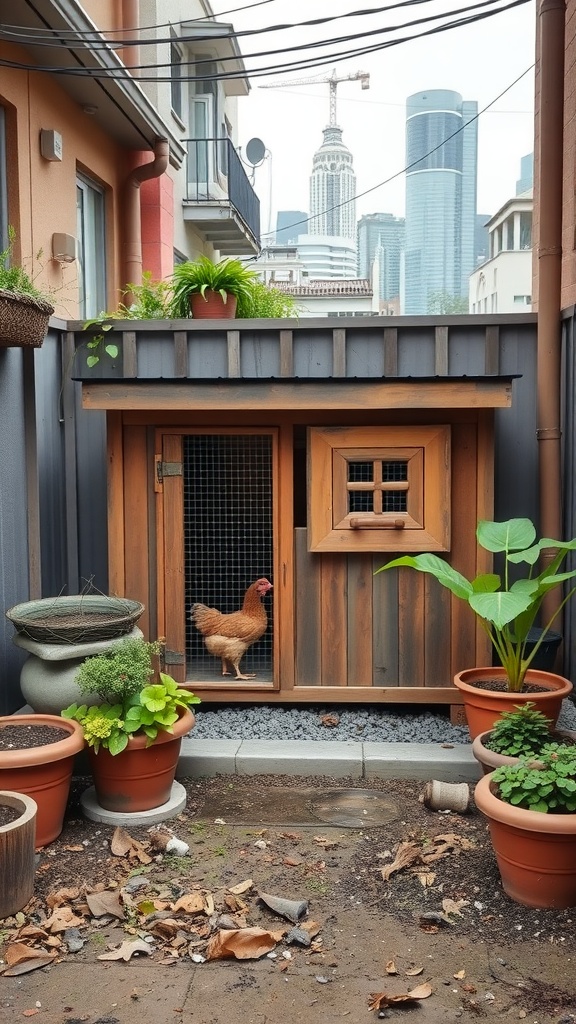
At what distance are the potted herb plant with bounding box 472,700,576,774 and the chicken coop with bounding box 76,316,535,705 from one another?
0.96 meters

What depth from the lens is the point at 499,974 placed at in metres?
2.60

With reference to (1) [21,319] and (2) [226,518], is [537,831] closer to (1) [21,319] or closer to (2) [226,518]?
(2) [226,518]

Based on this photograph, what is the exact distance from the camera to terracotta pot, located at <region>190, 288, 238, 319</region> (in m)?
5.20

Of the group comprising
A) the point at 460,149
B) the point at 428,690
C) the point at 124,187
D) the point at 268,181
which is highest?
the point at 460,149

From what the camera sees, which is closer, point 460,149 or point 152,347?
point 152,347

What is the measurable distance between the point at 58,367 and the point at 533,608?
10.2ft

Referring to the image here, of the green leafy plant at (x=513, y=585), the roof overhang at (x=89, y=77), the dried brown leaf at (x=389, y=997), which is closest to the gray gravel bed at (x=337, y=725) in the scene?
the green leafy plant at (x=513, y=585)

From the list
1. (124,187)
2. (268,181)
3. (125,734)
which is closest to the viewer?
(125,734)

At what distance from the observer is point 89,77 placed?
652 cm

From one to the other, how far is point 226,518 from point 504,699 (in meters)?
1.80

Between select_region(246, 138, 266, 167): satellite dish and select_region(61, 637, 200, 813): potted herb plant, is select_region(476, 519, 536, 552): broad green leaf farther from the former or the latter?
select_region(246, 138, 266, 167): satellite dish

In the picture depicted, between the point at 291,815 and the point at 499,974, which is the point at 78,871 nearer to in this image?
the point at 291,815

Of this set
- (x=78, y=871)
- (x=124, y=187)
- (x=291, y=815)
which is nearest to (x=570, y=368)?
(x=291, y=815)

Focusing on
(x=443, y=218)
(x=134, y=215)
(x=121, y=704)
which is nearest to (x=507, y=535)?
(x=121, y=704)
